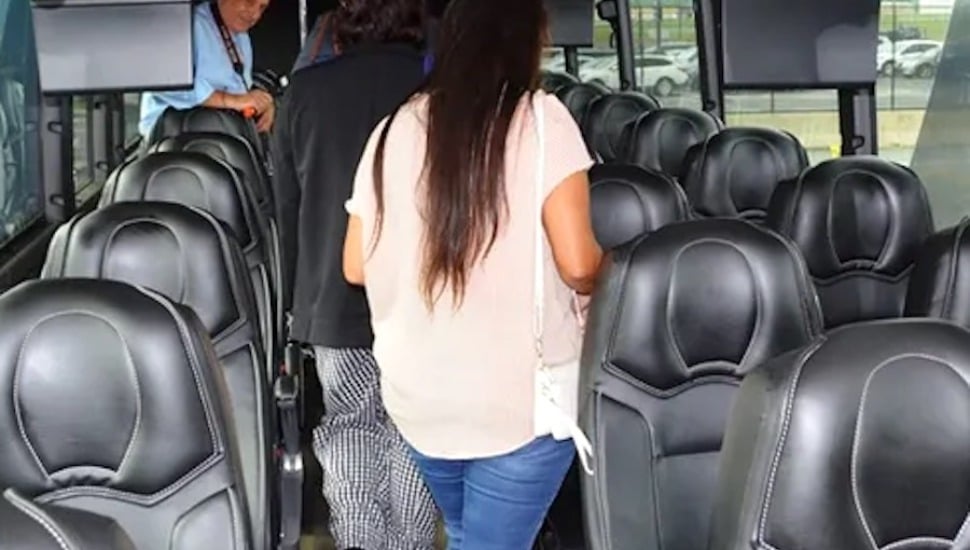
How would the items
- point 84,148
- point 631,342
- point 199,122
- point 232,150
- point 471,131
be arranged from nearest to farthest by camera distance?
point 471,131
point 631,342
point 232,150
point 199,122
point 84,148

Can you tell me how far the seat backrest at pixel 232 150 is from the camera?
475 cm

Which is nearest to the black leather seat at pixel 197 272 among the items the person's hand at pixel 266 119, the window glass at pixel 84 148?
the person's hand at pixel 266 119

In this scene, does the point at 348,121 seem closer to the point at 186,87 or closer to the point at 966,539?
the point at 966,539

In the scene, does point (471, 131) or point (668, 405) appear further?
point (668, 405)

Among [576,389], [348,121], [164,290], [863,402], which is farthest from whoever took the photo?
[348,121]

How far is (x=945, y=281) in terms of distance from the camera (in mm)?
2918

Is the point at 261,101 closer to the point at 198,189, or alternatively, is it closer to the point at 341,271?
the point at 198,189

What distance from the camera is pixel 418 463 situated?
256cm

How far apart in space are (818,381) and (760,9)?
3.59 metres

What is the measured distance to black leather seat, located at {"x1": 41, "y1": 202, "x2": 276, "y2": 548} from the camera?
2873mm

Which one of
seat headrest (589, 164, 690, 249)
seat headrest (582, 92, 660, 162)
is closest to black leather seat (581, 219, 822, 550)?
seat headrest (589, 164, 690, 249)

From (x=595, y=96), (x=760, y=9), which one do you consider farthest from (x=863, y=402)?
(x=595, y=96)

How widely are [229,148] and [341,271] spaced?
1.87 m

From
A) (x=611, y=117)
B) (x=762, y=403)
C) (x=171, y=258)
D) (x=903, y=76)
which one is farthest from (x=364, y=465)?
(x=611, y=117)
